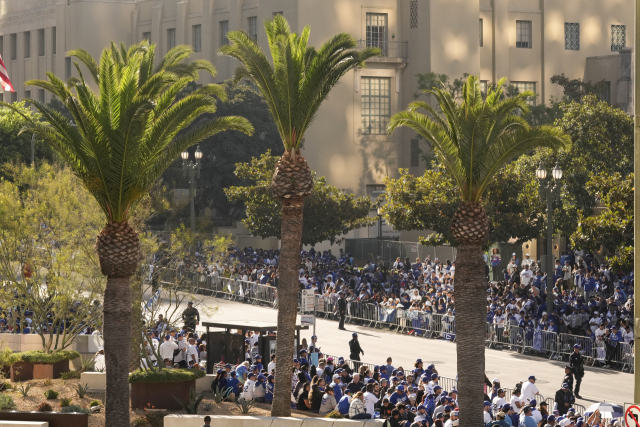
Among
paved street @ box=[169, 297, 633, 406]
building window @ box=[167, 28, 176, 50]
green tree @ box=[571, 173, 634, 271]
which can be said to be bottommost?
paved street @ box=[169, 297, 633, 406]

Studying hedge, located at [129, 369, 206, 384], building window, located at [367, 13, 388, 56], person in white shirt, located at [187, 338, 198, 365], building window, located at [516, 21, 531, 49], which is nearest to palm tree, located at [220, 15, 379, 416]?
hedge, located at [129, 369, 206, 384]

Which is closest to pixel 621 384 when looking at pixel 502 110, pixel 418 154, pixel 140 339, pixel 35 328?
pixel 502 110

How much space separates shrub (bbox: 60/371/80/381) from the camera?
2347cm

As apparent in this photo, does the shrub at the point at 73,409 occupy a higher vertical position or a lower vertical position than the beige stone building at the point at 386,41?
lower

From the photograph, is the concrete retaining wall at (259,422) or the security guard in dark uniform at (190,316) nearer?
the concrete retaining wall at (259,422)

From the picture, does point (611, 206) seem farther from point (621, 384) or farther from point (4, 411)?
point (4, 411)

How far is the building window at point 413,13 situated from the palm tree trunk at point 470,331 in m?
47.9

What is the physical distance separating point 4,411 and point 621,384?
53.8 feet

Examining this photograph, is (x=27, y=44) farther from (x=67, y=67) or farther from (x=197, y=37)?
(x=197, y=37)

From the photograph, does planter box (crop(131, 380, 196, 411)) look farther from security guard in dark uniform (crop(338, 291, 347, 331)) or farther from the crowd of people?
security guard in dark uniform (crop(338, 291, 347, 331))

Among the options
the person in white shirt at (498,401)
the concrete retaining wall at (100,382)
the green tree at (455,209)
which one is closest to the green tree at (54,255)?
the concrete retaining wall at (100,382)

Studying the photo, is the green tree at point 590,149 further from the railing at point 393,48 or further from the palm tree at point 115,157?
the railing at point 393,48

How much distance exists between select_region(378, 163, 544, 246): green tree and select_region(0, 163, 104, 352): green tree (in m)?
14.4

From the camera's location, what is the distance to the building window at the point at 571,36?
70.8 metres
